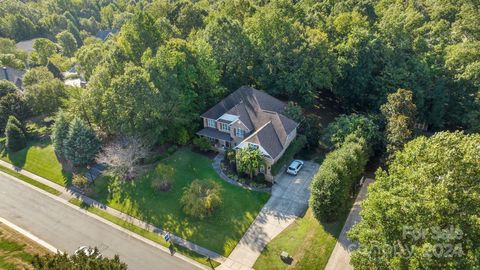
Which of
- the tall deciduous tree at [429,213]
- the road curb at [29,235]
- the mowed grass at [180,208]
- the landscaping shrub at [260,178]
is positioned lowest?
the road curb at [29,235]

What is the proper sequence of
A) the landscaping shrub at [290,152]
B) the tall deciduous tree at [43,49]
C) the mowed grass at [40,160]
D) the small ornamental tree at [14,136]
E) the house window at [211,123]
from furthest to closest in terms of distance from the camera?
the tall deciduous tree at [43,49], the small ornamental tree at [14,136], the house window at [211,123], the mowed grass at [40,160], the landscaping shrub at [290,152]

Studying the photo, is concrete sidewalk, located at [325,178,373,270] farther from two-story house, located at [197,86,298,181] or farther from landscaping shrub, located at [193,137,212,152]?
landscaping shrub, located at [193,137,212,152]

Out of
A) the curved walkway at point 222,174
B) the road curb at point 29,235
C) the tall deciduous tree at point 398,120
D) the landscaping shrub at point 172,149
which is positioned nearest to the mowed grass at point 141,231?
Answer: the road curb at point 29,235

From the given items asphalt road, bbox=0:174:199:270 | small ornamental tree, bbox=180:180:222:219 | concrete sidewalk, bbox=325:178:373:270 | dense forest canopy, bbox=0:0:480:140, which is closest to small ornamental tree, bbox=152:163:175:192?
small ornamental tree, bbox=180:180:222:219

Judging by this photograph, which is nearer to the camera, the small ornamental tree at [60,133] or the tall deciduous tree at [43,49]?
the small ornamental tree at [60,133]

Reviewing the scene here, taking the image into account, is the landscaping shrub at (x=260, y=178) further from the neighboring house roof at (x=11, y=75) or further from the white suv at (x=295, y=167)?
the neighboring house roof at (x=11, y=75)

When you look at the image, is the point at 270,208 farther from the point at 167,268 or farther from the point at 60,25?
the point at 60,25

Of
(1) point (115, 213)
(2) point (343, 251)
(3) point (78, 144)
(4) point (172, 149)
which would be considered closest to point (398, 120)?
(2) point (343, 251)

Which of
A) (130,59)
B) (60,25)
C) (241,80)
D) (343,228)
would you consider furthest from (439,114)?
(60,25)
